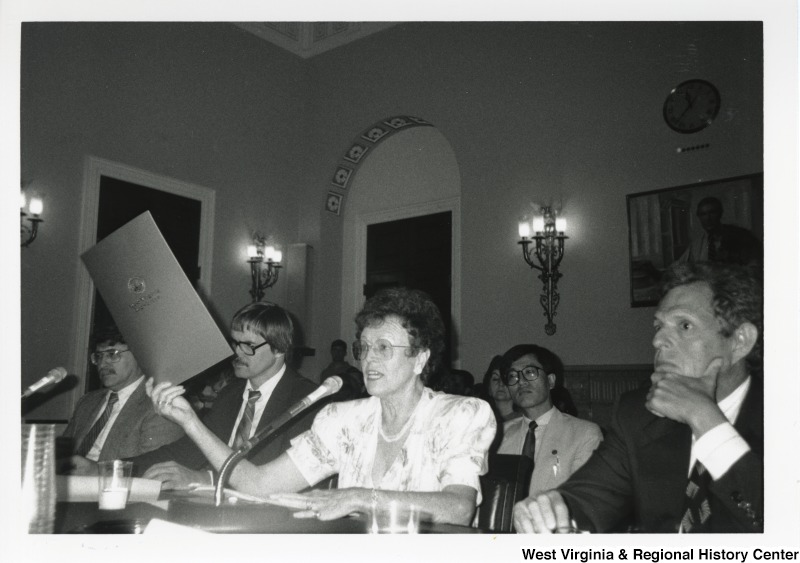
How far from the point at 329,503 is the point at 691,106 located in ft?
14.9

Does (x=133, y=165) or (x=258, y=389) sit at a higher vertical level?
(x=133, y=165)

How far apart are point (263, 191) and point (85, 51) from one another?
7.07 ft

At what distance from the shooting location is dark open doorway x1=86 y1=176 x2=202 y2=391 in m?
6.28

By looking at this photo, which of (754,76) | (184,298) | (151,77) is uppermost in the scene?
(151,77)

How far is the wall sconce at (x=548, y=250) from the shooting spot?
5.78m

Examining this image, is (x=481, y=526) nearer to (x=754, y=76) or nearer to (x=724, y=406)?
(x=724, y=406)

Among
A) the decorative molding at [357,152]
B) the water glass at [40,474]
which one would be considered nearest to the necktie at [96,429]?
the water glass at [40,474]

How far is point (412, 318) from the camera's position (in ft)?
7.36

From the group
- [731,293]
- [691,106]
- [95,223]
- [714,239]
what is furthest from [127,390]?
[691,106]

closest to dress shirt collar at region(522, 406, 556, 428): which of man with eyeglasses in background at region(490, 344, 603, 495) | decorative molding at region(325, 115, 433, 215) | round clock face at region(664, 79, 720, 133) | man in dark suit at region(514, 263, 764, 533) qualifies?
man with eyeglasses in background at region(490, 344, 603, 495)

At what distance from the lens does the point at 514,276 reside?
6.06 metres

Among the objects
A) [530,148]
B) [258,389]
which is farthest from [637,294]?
[258,389]

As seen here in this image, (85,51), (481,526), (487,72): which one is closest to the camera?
(481,526)

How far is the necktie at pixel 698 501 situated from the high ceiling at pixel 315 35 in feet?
20.4
